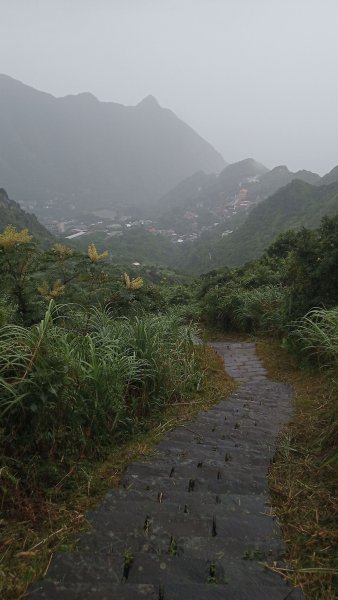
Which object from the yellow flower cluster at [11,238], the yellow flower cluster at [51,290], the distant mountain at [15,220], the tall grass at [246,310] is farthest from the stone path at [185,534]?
the distant mountain at [15,220]

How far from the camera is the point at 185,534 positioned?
80.0 inches

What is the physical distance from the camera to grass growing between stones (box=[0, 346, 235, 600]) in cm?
181

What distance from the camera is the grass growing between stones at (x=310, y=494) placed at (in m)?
1.81

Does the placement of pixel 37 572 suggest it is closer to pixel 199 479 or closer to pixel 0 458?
pixel 0 458

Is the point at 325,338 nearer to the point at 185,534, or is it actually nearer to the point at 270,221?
the point at 185,534

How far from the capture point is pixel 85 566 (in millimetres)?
1819

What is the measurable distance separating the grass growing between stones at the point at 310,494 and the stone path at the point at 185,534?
79 mm

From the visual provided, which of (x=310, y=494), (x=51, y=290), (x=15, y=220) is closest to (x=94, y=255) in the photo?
(x=51, y=290)

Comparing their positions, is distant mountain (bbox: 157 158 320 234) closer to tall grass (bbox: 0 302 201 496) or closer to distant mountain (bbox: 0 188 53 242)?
distant mountain (bbox: 0 188 53 242)

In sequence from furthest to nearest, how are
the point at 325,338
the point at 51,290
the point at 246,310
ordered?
the point at 246,310 → the point at 51,290 → the point at 325,338

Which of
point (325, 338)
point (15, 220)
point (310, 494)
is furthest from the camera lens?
point (15, 220)

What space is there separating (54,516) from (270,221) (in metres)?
57.0

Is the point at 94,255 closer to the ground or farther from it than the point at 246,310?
farther from it

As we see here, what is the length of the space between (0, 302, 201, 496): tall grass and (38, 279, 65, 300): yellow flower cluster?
0.71m
